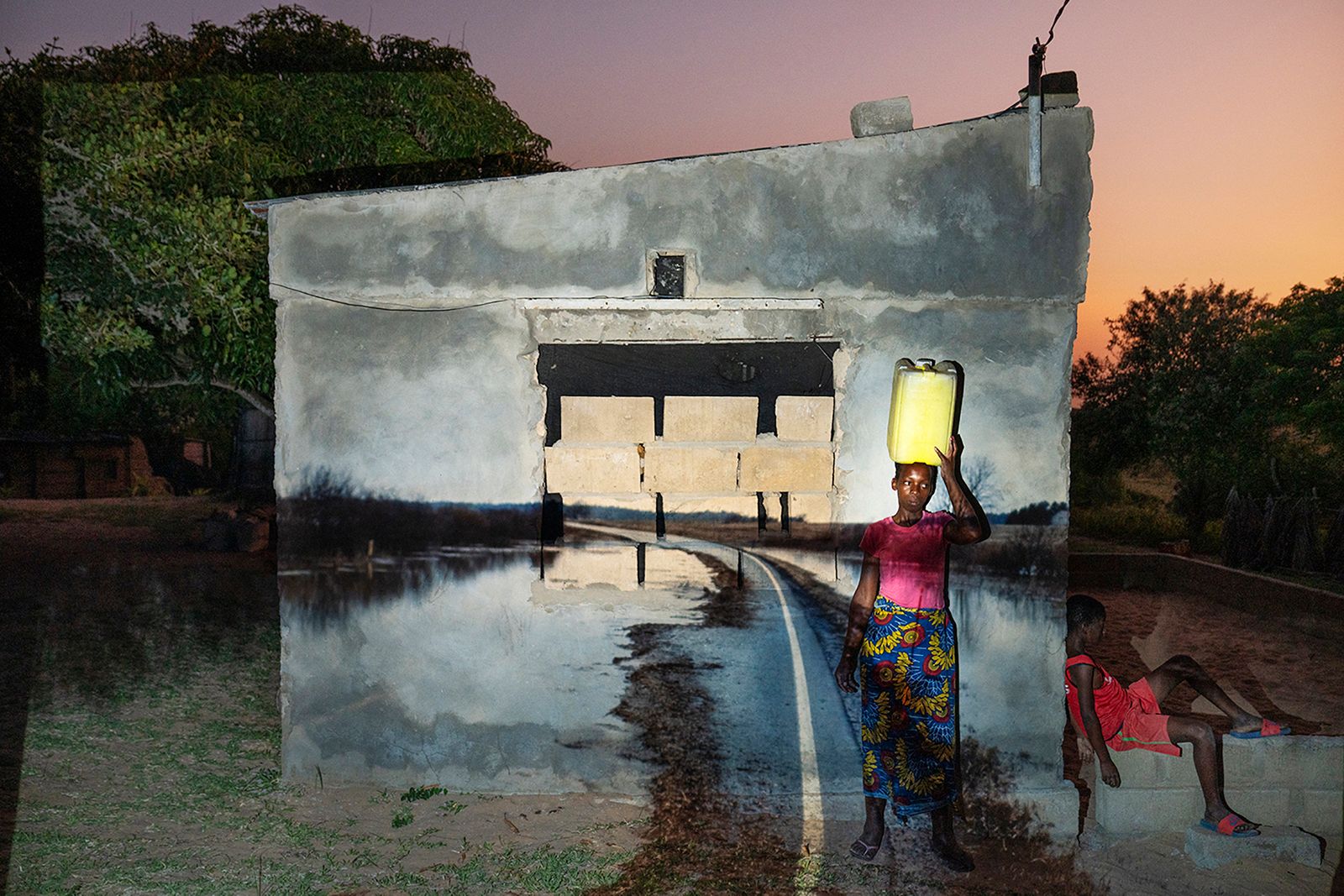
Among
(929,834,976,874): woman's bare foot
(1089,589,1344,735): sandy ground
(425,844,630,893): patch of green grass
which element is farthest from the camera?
(1089,589,1344,735): sandy ground

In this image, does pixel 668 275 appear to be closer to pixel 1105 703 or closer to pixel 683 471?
pixel 683 471

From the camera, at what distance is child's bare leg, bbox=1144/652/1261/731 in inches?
180

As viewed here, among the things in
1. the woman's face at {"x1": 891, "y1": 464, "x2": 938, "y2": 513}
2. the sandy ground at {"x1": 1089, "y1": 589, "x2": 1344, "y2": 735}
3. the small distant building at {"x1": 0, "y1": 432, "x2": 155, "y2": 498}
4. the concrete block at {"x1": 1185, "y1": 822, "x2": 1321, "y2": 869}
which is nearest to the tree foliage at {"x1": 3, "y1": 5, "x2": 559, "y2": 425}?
the woman's face at {"x1": 891, "y1": 464, "x2": 938, "y2": 513}

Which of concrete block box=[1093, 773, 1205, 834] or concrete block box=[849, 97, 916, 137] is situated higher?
concrete block box=[849, 97, 916, 137]

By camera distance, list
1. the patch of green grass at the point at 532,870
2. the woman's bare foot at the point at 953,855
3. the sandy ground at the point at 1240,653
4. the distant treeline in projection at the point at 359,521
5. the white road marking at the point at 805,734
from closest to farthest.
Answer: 1. the patch of green grass at the point at 532,870
2. the woman's bare foot at the point at 953,855
3. the white road marking at the point at 805,734
4. the distant treeline in projection at the point at 359,521
5. the sandy ground at the point at 1240,653

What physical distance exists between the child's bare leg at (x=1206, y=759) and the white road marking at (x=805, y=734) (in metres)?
1.76

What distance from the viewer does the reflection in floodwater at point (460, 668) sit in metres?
4.88

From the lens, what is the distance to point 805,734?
477 centimetres

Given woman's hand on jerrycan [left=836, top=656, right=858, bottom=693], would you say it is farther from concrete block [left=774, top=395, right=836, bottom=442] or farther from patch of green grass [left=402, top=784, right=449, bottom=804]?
patch of green grass [left=402, top=784, right=449, bottom=804]

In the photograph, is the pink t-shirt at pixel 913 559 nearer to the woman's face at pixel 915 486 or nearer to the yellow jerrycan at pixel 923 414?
the woman's face at pixel 915 486

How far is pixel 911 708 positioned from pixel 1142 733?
127cm

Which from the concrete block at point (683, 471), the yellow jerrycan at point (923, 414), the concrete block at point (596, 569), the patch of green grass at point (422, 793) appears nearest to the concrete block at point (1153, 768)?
the yellow jerrycan at point (923, 414)

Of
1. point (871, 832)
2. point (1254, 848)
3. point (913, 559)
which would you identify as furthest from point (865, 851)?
point (1254, 848)

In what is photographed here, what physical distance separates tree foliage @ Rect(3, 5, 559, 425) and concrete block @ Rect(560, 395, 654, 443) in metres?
3.90
